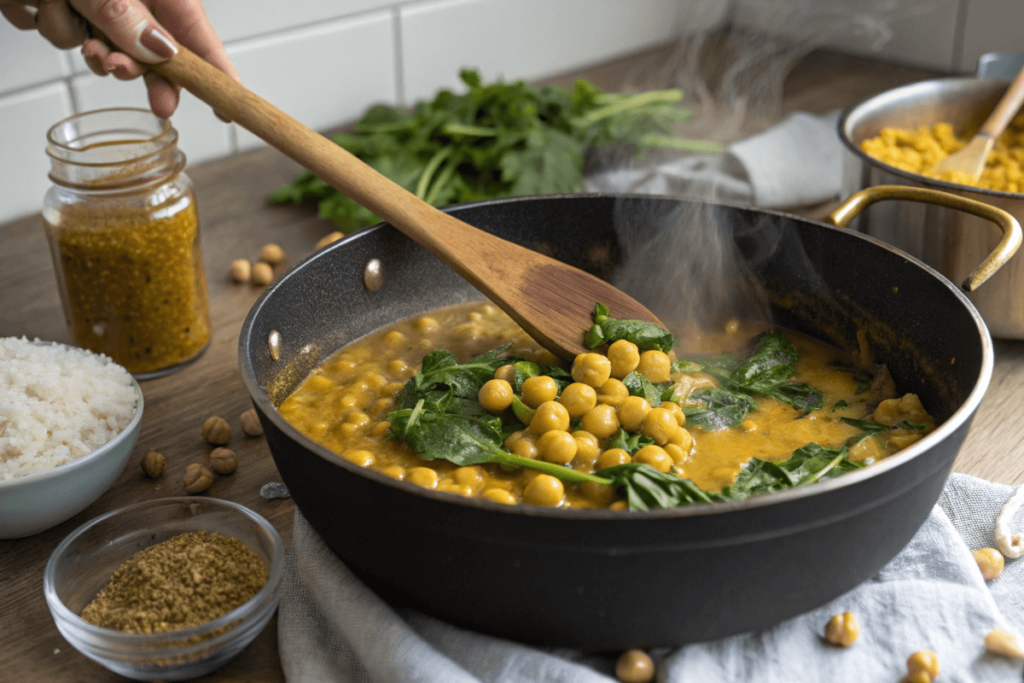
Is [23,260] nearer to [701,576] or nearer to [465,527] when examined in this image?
[465,527]

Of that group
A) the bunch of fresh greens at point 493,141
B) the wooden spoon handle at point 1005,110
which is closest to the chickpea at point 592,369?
the bunch of fresh greens at point 493,141

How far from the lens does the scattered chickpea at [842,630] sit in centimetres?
107

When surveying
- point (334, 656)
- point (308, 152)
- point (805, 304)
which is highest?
point (308, 152)

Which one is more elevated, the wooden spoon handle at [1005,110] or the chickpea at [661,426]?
the wooden spoon handle at [1005,110]

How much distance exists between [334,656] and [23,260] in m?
1.32

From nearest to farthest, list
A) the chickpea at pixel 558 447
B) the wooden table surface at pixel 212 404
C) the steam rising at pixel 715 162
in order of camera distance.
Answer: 1. the wooden table surface at pixel 212 404
2. the chickpea at pixel 558 447
3. the steam rising at pixel 715 162

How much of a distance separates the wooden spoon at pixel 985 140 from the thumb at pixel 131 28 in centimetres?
149

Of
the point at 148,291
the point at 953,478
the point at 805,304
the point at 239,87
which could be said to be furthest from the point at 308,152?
the point at 953,478

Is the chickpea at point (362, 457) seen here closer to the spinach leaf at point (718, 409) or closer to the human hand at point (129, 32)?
the spinach leaf at point (718, 409)

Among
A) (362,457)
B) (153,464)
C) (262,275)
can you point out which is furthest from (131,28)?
(362,457)

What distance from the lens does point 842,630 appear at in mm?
1070

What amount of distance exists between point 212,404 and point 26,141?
0.93 m

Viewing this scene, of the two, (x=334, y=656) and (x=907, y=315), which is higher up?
(x=907, y=315)

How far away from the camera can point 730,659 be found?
3.48 feet
